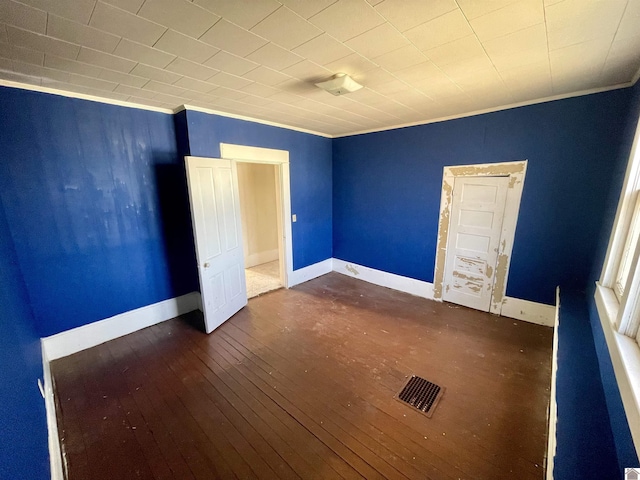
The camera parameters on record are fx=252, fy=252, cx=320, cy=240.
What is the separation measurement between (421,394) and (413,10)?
8.55ft

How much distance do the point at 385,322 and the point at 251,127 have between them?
3164mm

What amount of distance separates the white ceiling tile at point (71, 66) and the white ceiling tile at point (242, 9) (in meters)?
1.31

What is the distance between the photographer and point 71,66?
1.86 meters

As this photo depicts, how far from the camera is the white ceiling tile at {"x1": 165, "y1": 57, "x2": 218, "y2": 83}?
181cm

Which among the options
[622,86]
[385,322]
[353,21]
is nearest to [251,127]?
[353,21]

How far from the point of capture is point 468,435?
5.75ft

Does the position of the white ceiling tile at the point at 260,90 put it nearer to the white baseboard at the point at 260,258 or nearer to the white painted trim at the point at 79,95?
the white painted trim at the point at 79,95

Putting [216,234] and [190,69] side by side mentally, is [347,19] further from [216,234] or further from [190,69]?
[216,234]

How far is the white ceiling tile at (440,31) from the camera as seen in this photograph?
1.34m

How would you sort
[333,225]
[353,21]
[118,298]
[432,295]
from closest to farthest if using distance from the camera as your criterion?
[353,21] → [118,298] → [432,295] → [333,225]

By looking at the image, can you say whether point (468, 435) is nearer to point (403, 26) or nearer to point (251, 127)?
point (403, 26)

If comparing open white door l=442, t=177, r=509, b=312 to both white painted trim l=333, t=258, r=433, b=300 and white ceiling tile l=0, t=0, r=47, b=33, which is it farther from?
white ceiling tile l=0, t=0, r=47, b=33

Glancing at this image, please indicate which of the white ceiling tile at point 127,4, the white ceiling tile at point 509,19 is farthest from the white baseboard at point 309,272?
the white ceiling tile at point 509,19

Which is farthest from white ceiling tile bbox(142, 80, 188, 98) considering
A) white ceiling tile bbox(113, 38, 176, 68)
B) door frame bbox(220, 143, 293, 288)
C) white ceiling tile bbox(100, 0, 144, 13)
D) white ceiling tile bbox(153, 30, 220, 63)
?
white ceiling tile bbox(100, 0, 144, 13)
